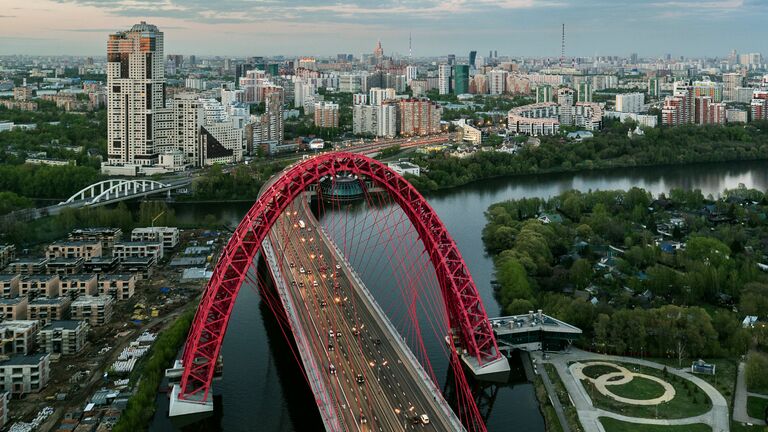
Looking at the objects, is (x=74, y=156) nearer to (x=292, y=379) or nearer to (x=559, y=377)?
(x=292, y=379)

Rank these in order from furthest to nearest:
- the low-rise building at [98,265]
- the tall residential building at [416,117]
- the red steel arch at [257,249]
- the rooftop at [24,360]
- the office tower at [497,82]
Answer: the office tower at [497,82]
the tall residential building at [416,117]
the low-rise building at [98,265]
the rooftop at [24,360]
the red steel arch at [257,249]

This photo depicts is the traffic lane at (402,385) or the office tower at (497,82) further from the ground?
the office tower at (497,82)

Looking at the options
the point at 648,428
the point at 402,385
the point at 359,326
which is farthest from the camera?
the point at 359,326

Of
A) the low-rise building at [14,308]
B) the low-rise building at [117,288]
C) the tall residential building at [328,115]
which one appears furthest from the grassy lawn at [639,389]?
the tall residential building at [328,115]

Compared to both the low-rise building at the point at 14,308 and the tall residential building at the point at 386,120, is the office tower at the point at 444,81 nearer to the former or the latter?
the tall residential building at the point at 386,120

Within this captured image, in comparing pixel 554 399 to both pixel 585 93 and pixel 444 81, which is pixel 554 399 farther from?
pixel 444 81

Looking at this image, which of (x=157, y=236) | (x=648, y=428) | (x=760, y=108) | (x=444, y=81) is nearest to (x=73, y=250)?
(x=157, y=236)

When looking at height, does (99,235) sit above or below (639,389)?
above
